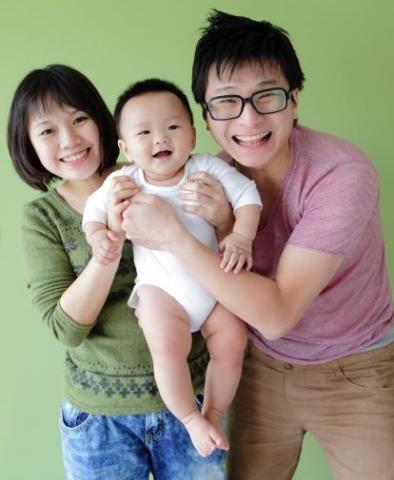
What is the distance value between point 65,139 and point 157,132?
0.22m

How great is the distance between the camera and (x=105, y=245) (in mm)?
1188

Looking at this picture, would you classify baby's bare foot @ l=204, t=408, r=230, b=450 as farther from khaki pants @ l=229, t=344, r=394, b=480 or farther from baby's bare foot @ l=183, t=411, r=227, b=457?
khaki pants @ l=229, t=344, r=394, b=480

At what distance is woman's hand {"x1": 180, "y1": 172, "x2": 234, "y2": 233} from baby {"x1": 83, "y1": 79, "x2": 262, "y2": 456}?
25 mm

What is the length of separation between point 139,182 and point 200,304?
0.31 meters

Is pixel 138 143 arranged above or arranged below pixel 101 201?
above

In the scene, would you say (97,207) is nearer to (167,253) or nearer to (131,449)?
Result: (167,253)

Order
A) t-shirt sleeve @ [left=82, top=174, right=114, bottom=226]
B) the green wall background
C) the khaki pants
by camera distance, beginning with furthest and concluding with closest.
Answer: the green wall background → the khaki pants → t-shirt sleeve @ [left=82, top=174, right=114, bottom=226]

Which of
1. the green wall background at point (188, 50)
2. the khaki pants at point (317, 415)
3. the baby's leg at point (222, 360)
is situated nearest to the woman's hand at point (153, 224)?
the baby's leg at point (222, 360)

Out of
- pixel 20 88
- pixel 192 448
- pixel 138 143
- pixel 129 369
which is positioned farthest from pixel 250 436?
pixel 20 88

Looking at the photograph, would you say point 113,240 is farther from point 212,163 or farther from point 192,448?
point 192,448

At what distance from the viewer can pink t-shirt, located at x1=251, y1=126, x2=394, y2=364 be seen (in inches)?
45.4

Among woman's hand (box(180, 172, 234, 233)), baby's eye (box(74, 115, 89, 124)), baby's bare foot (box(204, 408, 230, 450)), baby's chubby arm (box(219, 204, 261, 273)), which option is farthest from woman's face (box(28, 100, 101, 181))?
baby's bare foot (box(204, 408, 230, 450))

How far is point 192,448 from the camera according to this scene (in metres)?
1.35

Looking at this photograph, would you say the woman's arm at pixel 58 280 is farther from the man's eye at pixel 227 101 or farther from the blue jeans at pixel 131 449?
the man's eye at pixel 227 101
